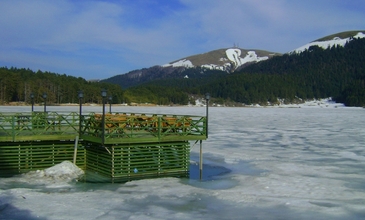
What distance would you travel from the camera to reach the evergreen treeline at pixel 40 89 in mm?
122688

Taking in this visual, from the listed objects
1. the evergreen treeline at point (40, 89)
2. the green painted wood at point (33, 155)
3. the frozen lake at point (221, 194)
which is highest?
the evergreen treeline at point (40, 89)

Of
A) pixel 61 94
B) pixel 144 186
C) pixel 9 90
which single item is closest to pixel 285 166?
pixel 144 186

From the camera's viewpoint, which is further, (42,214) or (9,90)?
(9,90)

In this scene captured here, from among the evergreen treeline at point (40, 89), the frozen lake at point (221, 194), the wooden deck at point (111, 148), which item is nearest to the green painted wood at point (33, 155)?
the wooden deck at point (111, 148)

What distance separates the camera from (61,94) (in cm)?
13938

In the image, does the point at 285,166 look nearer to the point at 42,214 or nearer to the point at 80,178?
the point at 80,178

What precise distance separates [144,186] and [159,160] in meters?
2.99

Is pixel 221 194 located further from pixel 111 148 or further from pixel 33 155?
pixel 33 155

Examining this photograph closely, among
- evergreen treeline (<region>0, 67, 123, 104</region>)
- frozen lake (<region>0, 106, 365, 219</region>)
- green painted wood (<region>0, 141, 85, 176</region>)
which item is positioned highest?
evergreen treeline (<region>0, 67, 123, 104</region>)

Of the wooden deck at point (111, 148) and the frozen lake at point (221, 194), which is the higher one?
the wooden deck at point (111, 148)

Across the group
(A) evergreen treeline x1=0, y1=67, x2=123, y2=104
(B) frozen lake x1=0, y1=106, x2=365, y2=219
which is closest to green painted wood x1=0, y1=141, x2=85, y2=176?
(B) frozen lake x1=0, y1=106, x2=365, y2=219

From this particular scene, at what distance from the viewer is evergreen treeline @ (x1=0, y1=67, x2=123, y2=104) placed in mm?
122688

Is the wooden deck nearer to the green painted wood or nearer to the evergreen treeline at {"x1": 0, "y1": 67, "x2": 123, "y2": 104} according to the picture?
the green painted wood

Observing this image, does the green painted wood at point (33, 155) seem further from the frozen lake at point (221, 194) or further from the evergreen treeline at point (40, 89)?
the evergreen treeline at point (40, 89)
